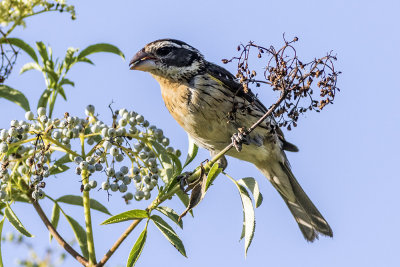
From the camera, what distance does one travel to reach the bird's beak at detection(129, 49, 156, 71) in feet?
15.9

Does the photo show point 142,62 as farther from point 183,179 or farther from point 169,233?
point 169,233

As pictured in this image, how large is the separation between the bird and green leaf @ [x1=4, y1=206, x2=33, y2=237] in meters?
2.00

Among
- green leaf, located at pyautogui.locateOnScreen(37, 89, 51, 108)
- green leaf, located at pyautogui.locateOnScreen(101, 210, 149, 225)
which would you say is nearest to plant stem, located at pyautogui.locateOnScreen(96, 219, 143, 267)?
green leaf, located at pyautogui.locateOnScreen(101, 210, 149, 225)

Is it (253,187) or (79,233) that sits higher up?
(253,187)

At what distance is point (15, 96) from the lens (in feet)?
10.7

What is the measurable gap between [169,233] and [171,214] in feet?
0.30

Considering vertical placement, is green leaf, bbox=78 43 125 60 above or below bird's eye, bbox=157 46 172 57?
below

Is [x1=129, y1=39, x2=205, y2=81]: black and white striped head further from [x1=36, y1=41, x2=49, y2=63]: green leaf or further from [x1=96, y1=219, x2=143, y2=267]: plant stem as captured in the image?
[x1=96, y1=219, x2=143, y2=267]: plant stem

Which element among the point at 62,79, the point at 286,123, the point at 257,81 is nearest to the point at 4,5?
the point at 62,79

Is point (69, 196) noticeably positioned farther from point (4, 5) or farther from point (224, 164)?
point (224, 164)

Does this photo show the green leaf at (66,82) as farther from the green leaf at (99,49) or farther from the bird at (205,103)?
the bird at (205,103)

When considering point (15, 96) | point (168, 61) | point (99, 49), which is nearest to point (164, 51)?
point (168, 61)

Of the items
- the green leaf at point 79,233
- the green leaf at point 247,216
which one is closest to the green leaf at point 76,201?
the green leaf at point 79,233

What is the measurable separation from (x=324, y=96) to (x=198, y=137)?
2.32 metres
